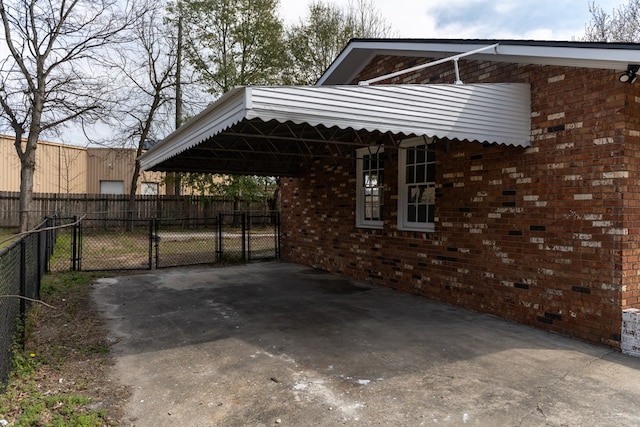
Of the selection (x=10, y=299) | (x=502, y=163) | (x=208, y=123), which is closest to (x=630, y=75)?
(x=502, y=163)

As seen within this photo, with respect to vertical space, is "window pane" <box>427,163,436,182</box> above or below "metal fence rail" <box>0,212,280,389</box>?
above

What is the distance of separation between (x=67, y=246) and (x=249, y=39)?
1402 cm

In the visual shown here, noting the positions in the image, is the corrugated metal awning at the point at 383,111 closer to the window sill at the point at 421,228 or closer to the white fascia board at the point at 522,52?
the white fascia board at the point at 522,52

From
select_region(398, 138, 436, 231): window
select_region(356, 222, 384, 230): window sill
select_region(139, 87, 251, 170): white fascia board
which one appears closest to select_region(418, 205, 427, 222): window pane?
select_region(398, 138, 436, 231): window

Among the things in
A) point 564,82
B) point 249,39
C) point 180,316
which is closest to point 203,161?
point 180,316

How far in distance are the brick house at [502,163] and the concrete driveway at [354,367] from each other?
52cm

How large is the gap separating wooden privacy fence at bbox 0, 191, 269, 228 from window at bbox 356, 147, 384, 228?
1546 centimetres

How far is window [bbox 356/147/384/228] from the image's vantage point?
8.51m

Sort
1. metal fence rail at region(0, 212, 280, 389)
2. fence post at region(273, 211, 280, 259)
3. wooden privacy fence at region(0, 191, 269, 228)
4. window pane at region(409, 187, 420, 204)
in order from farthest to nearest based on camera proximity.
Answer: wooden privacy fence at region(0, 191, 269, 228) < fence post at region(273, 211, 280, 259) < window pane at region(409, 187, 420, 204) < metal fence rail at region(0, 212, 280, 389)

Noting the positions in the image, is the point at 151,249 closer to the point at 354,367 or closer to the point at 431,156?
the point at 431,156

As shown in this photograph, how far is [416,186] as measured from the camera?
762 cm

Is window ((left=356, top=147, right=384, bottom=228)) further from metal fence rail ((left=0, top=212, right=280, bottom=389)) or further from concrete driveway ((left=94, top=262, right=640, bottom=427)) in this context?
metal fence rail ((left=0, top=212, right=280, bottom=389))

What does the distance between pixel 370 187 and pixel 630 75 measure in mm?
4889

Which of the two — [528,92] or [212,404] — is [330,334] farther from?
[528,92]
